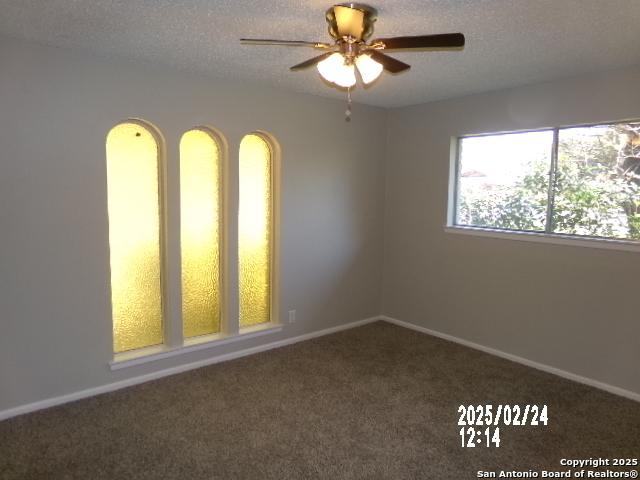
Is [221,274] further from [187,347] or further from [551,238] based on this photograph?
[551,238]

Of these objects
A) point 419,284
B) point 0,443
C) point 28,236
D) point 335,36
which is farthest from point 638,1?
point 0,443

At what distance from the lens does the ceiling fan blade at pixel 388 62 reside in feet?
6.72

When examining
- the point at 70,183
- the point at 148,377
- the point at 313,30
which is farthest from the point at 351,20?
the point at 148,377

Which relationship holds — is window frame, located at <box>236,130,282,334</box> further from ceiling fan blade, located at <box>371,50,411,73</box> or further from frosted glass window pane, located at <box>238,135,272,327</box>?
ceiling fan blade, located at <box>371,50,411,73</box>

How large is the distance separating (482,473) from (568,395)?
1258 mm

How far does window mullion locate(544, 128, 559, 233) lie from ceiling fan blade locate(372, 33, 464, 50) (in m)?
2.06

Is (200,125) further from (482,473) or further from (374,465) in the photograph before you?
(482,473)

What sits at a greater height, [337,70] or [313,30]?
[313,30]

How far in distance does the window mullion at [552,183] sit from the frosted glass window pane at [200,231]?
106 inches

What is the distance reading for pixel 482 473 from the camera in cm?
232

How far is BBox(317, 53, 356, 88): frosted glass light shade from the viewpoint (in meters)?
2.12

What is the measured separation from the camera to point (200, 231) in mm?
3625

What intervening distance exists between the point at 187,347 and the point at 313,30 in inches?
98.3
